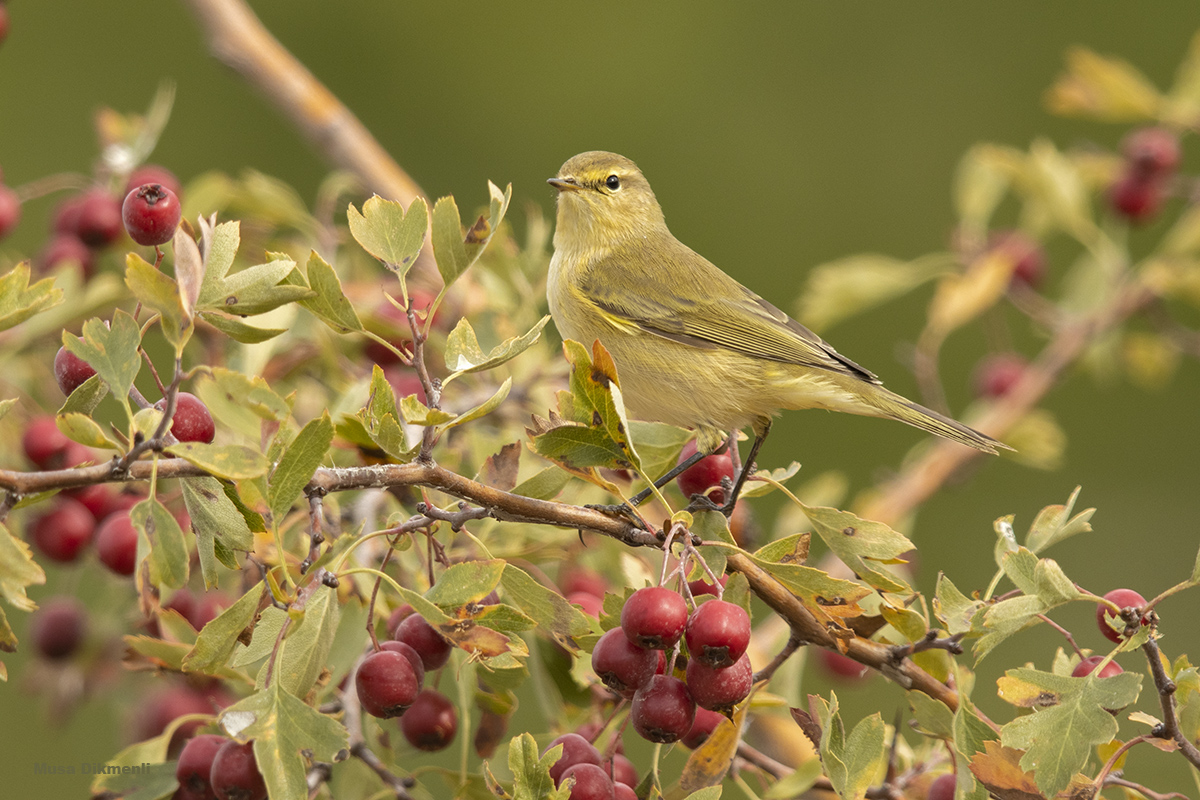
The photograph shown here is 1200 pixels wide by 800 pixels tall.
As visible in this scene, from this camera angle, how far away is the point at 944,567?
648 centimetres

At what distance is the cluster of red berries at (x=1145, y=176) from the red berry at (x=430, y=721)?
2.88 m

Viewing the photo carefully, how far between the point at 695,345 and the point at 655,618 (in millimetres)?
1330

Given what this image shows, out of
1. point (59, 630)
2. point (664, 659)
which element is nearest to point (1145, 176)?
point (664, 659)

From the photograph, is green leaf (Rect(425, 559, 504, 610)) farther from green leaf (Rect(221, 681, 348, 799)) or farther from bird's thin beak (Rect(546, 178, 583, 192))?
bird's thin beak (Rect(546, 178, 583, 192))

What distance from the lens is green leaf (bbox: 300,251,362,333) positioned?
1.34 metres

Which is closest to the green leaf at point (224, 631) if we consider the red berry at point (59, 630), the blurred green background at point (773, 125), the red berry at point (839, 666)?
the red berry at point (59, 630)

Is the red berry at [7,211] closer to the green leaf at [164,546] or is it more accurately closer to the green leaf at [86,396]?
the green leaf at [86,396]

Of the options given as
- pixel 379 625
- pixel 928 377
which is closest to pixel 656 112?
pixel 928 377

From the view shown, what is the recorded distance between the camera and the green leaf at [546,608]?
143 centimetres

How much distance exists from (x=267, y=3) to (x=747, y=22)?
3702mm

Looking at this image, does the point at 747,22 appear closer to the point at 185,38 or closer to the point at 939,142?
the point at 939,142

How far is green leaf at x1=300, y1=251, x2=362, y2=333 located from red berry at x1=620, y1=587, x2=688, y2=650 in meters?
0.50

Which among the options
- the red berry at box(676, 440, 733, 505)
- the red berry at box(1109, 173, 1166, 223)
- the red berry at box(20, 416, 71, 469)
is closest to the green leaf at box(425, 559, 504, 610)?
the red berry at box(676, 440, 733, 505)

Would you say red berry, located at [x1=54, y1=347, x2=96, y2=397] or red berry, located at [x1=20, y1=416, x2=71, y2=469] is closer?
red berry, located at [x1=54, y1=347, x2=96, y2=397]
